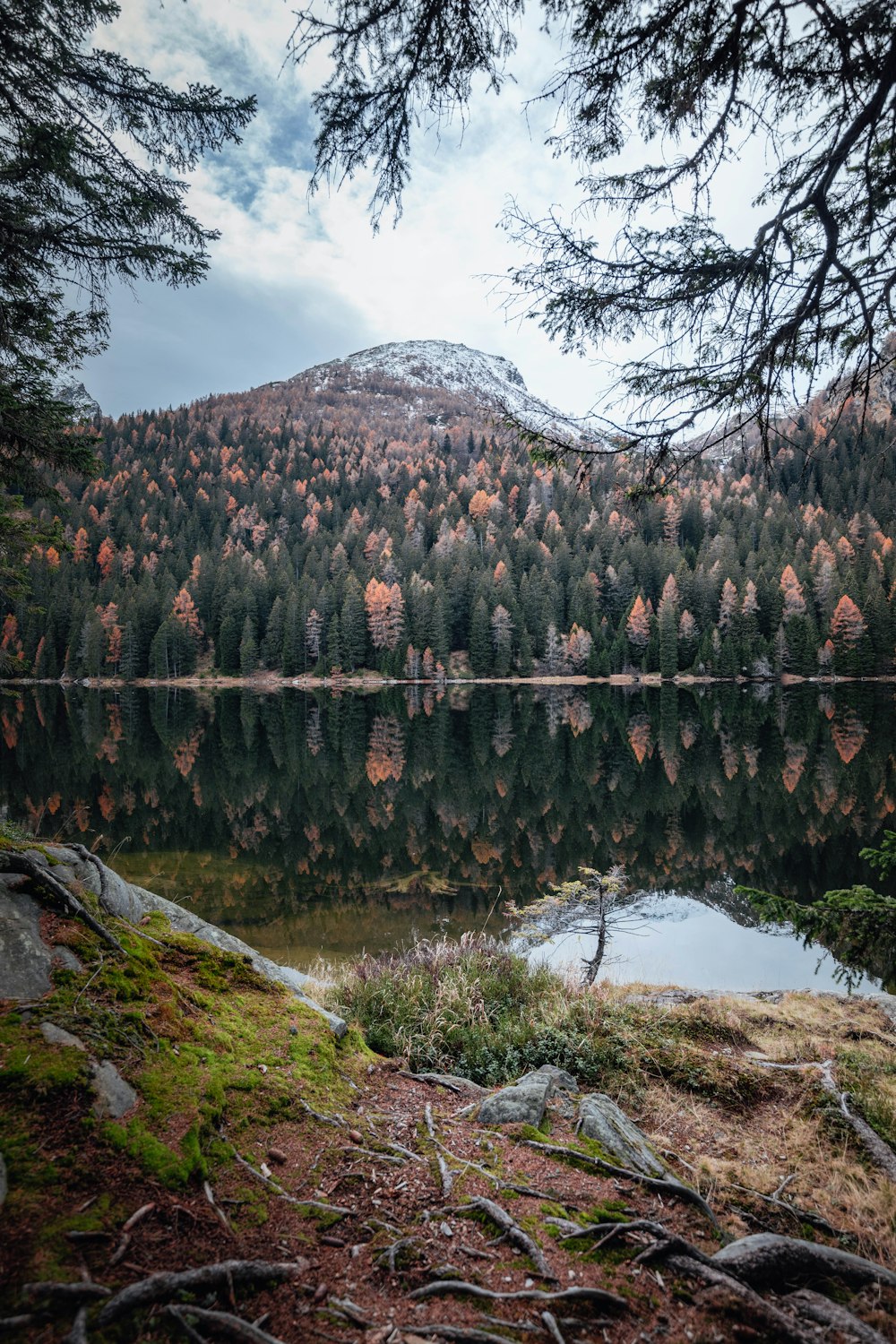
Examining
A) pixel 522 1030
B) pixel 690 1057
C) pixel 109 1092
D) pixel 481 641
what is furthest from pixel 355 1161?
pixel 481 641

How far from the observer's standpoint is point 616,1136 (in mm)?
3584

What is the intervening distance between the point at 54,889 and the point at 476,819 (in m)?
17.4

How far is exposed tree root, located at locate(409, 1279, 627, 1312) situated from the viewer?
2180 millimetres

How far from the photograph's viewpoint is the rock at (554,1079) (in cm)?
435

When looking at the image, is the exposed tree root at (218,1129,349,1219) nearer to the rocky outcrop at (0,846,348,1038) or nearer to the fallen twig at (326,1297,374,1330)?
the fallen twig at (326,1297,374,1330)

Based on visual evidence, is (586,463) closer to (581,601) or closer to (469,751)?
(469,751)

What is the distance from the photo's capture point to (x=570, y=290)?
408cm

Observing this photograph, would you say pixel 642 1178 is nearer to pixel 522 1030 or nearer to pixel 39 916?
pixel 522 1030

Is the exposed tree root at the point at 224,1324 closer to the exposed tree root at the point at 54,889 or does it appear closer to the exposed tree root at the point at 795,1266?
the exposed tree root at the point at 795,1266

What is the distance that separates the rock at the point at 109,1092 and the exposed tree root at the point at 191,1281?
817mm

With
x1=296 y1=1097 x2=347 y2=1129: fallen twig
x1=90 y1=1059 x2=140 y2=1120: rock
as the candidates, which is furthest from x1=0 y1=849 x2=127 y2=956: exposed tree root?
x1=296 y1=1097 x2=347 y2=1129: fallen twig

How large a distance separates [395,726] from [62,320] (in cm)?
3709

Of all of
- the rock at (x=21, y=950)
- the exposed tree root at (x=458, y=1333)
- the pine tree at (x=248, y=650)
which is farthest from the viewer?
the pine tree at (x=248, y=650)

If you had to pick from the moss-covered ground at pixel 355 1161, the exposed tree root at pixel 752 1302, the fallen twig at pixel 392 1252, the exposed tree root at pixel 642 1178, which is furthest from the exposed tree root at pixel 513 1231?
the exposed tree root at pixel 642 1178
